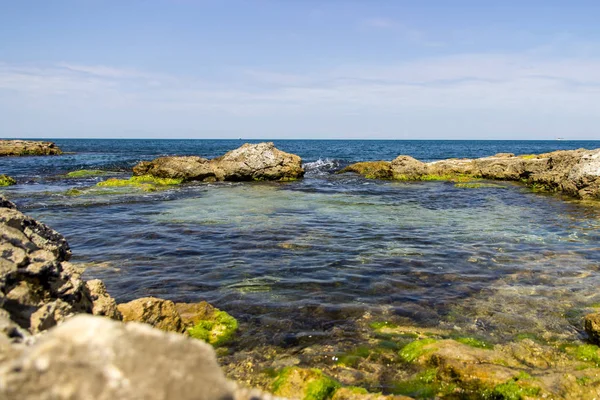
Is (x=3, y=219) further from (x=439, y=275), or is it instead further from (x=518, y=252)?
(x=518, y=252)

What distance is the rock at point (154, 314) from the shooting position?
7.07 meters

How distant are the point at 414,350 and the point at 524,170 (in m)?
32.7

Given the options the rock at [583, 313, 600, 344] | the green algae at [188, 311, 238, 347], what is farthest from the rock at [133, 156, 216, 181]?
the rock at [583, 313, 600, 344]

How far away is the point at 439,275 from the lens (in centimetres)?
1116

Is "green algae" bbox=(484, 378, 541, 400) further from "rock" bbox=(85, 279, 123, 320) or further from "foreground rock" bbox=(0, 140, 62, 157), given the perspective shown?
"foreground rock" bbox=(0, 140, 62, 157)

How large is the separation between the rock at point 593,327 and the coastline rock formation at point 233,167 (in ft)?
100

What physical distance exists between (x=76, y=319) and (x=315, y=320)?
651cm

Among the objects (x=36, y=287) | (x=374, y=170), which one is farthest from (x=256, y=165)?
(x=36, y=287)

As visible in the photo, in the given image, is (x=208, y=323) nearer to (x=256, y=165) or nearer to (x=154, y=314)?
(x=154, y=314)

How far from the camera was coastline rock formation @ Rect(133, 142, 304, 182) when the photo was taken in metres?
35.3

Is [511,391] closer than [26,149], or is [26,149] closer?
[511,391]

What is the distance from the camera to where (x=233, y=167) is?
36.3 meters

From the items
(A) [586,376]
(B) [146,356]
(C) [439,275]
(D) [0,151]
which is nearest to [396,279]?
(C) [439,275]

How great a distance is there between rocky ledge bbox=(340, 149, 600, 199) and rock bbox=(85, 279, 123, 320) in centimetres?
2643
